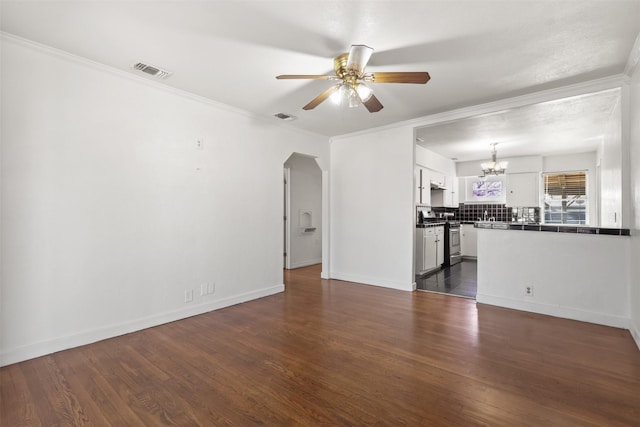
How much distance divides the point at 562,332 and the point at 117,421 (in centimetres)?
390

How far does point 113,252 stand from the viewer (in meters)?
2.93

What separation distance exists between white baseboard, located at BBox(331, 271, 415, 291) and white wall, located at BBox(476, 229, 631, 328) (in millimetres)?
1020

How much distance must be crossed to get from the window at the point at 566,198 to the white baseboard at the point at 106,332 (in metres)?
7.49

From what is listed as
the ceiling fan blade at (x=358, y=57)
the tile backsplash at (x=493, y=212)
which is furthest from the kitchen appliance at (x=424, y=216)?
the ceiling fan blade at (x=358, y=57)

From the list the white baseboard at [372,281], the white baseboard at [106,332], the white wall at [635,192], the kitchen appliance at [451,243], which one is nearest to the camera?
the white baseboard at [106,332]

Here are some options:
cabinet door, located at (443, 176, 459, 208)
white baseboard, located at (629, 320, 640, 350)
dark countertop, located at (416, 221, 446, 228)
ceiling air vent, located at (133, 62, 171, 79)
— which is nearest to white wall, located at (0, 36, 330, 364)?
ceiling air vent, located at (133, 62, 171, 79)

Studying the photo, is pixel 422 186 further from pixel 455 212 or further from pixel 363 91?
pixel 363 91

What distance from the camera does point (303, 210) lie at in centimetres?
679

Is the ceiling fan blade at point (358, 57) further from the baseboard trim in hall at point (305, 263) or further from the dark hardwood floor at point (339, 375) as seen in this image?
the baseboard trim in hall at point (305, 263)

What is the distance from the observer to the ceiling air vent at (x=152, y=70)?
2863mm

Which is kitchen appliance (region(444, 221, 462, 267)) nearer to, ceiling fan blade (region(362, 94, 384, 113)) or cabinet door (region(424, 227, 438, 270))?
cabinet door (region(424, 227, 438, 270))

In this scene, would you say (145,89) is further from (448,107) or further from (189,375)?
(448,107)

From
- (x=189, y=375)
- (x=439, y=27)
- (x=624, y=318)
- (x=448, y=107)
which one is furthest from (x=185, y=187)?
(x=624, y=318)

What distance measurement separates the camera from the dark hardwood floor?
179cm
